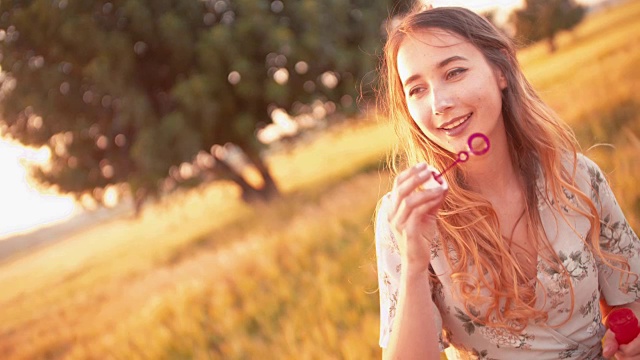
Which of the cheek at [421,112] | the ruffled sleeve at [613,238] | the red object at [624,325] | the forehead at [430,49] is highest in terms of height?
the forehead at [430,49]

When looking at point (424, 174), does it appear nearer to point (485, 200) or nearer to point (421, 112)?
point (421, 112)

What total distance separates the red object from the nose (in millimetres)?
993

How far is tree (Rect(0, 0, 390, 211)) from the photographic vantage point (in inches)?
410

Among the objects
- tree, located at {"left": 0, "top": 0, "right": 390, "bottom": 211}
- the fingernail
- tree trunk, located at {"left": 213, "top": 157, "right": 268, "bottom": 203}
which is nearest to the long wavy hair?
the fingernail

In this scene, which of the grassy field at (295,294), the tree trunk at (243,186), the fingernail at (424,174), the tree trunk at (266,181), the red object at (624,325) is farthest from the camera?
the tree trunk at (266,181)

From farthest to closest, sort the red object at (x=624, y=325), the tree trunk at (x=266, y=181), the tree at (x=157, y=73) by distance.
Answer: the tree trunk at (x=266, y=181), the tree at (x=157, y=73), the red object at (x=624, y=325)

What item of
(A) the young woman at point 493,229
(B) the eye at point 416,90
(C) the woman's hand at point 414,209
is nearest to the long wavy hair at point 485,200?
(A) the young woman at point 493,229

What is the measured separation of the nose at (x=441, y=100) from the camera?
185 centimetres

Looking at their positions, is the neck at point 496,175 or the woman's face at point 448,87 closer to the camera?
the woman's face at point 448,87

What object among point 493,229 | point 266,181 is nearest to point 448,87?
point 493,229

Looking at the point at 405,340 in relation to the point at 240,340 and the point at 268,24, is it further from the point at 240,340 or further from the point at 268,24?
the point at 268,24

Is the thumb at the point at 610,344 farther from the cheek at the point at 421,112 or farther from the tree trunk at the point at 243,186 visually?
the tree trunk at the point at 243,186

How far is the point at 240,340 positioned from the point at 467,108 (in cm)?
365

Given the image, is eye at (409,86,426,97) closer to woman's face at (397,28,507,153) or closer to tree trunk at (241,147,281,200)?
woman's face at (397,28,507,153)
